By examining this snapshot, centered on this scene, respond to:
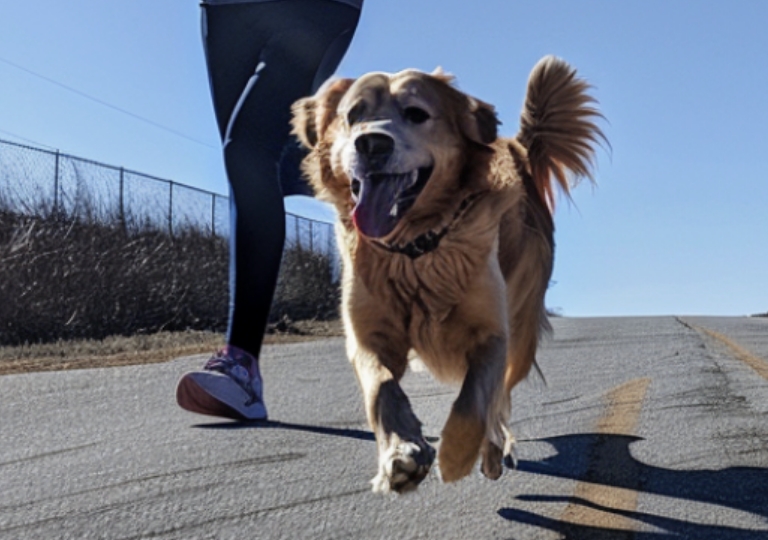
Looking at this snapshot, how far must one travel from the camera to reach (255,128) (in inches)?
194

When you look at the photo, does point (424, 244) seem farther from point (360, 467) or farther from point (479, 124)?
point (360, 467)

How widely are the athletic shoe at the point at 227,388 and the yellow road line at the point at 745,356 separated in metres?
3.02

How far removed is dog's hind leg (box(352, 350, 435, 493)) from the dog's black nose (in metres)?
0.65

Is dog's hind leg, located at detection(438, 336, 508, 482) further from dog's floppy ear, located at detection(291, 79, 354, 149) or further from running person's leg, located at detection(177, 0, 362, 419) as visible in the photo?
running person's leg, located at detection(177, 0, 362, 419)

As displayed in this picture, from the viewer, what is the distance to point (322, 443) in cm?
448

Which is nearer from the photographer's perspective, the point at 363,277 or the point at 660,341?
the point at 363,277

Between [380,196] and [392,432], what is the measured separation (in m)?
0.84

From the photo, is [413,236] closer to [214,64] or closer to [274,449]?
[274,449]

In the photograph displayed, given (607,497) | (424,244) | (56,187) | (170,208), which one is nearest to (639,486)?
(607,497)

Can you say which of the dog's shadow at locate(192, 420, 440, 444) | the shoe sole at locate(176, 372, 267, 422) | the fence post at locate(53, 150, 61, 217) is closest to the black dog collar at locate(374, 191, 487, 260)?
the dog's shadow at locate(192, 420, 440, 444)

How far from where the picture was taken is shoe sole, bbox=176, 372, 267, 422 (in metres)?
4.73

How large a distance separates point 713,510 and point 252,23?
8.94ft

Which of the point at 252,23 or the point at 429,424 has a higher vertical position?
the point at 252,23

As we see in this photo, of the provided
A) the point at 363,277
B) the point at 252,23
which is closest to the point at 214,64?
the point at 252,23
